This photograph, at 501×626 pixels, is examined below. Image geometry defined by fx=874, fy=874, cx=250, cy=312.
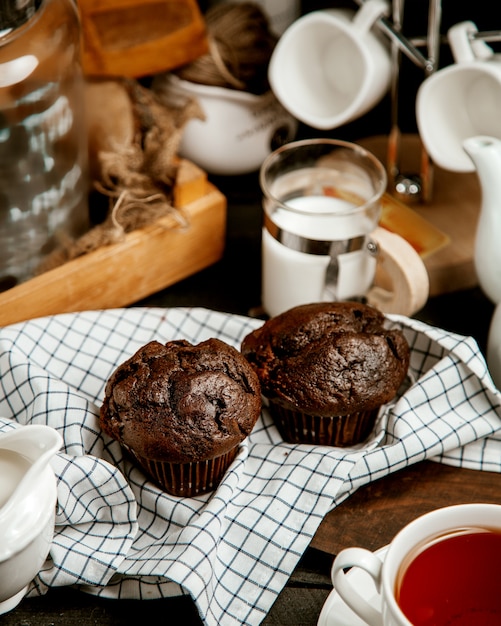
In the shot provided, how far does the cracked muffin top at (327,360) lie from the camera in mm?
1025

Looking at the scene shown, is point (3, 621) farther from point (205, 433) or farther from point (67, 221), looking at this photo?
point (67, 221)

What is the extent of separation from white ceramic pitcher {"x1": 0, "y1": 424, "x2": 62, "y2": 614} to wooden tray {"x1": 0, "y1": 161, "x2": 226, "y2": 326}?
0.35m

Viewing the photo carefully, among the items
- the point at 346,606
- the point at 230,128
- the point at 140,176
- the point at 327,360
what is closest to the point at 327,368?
the point at 327,360

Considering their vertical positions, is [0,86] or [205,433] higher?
[0,86]

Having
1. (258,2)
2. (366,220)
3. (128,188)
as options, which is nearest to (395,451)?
(366,220)

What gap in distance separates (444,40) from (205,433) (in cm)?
88

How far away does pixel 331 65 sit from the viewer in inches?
57.2

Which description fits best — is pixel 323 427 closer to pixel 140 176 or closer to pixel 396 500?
pixel 396 500

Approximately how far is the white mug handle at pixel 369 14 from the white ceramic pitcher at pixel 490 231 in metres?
0.29

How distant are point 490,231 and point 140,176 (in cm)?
53

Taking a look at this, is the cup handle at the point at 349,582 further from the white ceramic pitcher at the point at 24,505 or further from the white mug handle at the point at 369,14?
the white mug handle at the point at 369,14

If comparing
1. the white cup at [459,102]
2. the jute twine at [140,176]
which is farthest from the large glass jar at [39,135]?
the white cup at [459,102]

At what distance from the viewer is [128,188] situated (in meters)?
1.35

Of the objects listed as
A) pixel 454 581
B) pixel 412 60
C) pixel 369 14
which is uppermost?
pixel 369 14
